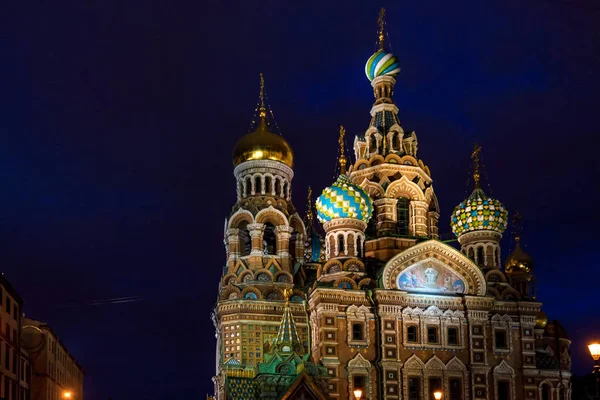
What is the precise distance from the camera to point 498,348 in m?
39.8

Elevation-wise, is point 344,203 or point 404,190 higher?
point 404,190

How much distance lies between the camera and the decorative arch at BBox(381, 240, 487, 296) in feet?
131

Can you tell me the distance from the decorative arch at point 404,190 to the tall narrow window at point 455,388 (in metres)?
9.06

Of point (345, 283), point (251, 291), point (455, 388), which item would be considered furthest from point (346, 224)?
point (455, 388)

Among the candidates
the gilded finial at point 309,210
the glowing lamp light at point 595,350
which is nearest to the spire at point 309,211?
the gilded finial at point 309,210

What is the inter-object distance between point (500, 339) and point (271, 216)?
11410 millimetres

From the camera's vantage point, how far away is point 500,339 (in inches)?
1581

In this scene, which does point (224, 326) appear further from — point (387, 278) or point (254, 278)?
point (387, 278)

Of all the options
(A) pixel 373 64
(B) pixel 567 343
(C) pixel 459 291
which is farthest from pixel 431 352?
(A) pixel 373 64

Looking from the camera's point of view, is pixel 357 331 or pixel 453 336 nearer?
pixel 357 331

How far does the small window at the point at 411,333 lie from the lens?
3897 cm

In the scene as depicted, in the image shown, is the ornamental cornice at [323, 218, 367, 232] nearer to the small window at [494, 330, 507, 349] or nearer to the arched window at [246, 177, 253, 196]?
the arched window at [246, 177, 253, 196]

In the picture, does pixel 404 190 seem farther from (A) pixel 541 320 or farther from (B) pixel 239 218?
(A) pixel 541 320

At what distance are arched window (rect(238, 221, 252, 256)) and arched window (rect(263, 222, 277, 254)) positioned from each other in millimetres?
766
